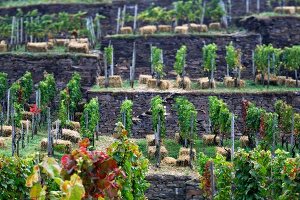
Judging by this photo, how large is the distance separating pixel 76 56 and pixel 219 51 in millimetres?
6390

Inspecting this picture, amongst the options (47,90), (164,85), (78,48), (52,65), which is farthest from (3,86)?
→ (164,85)

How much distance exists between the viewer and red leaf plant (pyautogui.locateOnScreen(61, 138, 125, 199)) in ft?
44.9

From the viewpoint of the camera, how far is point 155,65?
35.3m

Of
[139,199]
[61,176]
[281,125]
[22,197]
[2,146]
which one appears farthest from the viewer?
[281,125]

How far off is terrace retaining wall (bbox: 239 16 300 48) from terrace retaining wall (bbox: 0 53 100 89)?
301 inches

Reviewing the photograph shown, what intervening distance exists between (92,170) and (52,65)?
22761 mm

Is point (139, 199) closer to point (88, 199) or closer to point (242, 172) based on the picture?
point (242, 172)

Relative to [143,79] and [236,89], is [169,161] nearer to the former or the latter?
[236,89]

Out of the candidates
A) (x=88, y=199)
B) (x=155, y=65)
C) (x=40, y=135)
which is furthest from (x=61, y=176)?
(x=155, y=65)

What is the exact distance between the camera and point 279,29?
129 feet

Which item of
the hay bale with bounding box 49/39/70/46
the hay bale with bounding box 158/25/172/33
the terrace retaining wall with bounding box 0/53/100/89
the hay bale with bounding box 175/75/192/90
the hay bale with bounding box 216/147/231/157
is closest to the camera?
the hay bale with bounding box 216/147/231/157

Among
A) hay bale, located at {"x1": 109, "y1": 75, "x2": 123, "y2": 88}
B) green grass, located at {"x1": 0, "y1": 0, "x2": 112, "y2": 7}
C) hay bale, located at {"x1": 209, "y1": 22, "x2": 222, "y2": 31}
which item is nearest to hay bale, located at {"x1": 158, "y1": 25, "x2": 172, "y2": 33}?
hay bale, located at {"x1": 209, "y1": 22, "x2": 222, "y2": 31}

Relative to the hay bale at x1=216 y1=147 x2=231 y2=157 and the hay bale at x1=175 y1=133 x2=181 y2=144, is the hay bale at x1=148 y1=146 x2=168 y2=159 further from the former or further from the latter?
the hay bale at x1=175 y1=133 x2=181 y2=144

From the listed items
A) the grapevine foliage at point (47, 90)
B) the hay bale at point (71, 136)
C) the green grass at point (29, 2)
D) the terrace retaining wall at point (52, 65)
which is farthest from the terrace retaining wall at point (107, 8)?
the hay bale at point (71, 136)
